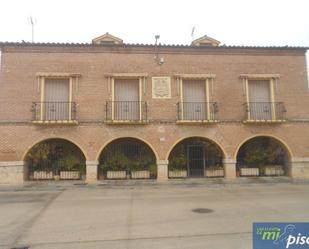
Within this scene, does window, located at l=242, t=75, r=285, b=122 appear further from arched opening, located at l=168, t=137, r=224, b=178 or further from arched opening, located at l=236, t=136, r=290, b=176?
arched opening, located at l=168, t=137, r=224, b=178

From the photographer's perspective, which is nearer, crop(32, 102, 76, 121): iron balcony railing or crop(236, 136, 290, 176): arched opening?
crop(32, 102, 76, 121): iron balcony railing

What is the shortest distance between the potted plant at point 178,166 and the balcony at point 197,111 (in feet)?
7.36

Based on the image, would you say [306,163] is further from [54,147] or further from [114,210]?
[54,147]

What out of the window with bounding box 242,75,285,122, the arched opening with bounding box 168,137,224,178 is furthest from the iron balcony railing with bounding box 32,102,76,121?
the window with bounding box 242,75,285,122

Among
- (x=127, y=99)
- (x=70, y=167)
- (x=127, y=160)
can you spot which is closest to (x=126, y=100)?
(x=127, y=99)

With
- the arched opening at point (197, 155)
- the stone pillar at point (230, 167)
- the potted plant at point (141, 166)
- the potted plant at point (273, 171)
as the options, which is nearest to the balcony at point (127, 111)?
the potted plant at point (141, 166)

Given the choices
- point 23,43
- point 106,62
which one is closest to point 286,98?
point 106,62

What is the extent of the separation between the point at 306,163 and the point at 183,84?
8.13 m

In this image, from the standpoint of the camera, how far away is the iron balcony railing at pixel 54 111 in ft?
49.1

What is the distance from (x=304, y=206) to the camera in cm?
988

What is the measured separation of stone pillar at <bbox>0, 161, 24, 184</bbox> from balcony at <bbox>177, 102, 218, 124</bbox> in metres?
8.59

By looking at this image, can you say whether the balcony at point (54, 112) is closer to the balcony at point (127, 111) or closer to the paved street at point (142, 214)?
the balcony at point (127, 111)

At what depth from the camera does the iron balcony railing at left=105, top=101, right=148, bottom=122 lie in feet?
50.2
